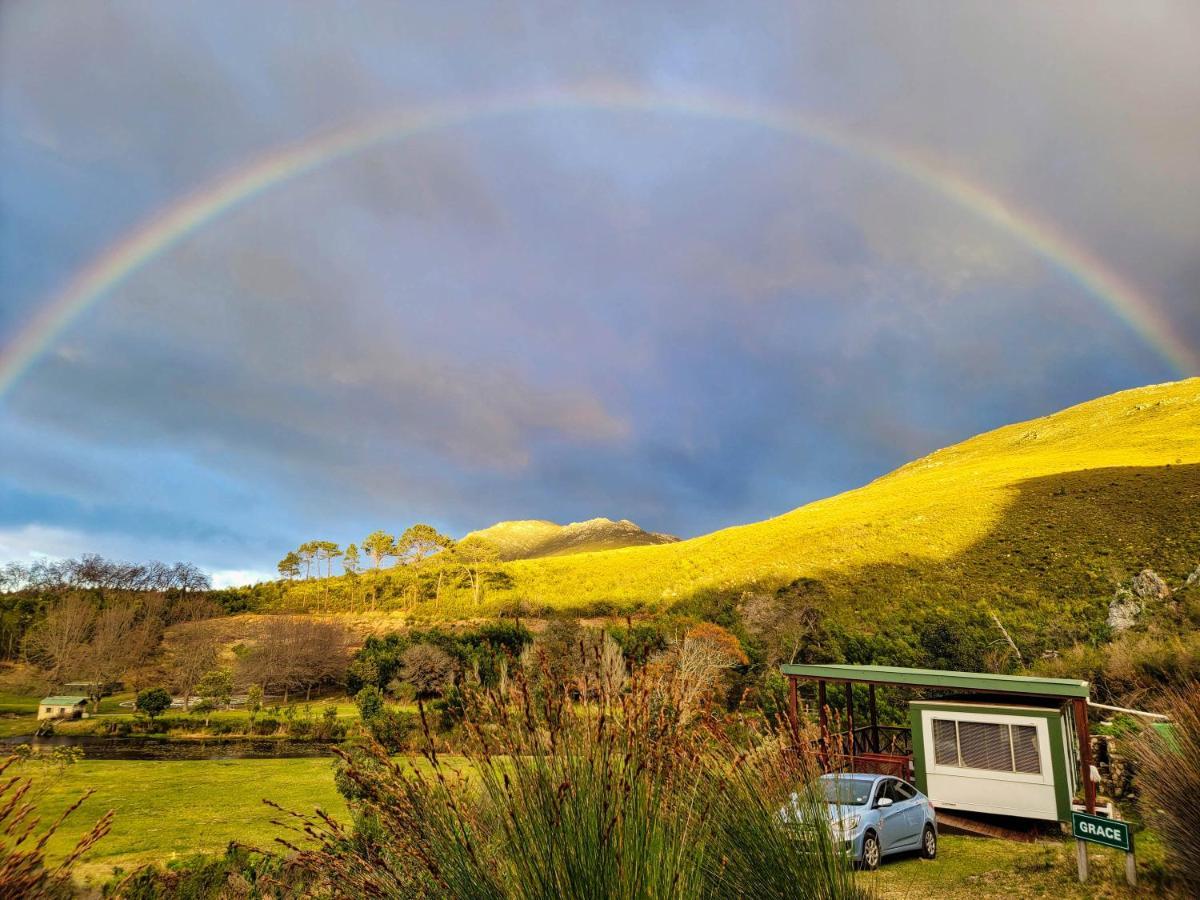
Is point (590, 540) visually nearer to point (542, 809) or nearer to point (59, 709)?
point (59, 709)

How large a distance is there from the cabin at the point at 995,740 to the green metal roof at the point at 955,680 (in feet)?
0.05

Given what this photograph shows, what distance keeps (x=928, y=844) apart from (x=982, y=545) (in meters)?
41.2

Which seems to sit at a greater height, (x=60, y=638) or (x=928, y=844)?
(x=60, y=638)

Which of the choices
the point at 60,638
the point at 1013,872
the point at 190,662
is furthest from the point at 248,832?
the point at 60,638

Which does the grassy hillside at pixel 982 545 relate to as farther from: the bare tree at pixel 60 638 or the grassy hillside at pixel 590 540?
the grassy hillside at pixel 590 540

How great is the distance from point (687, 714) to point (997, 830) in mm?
14511

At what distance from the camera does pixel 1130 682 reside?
19750 mm

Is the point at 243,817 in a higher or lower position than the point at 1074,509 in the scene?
lower

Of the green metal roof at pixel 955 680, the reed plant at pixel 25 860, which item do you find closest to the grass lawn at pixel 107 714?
the green metal roof at pixel 955 680

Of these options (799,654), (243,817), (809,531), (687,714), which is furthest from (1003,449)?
(687,714)

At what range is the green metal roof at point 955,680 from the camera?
12.7 metres

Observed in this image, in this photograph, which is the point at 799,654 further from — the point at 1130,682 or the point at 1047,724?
the point at 1047,724

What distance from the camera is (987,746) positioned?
46.3 ft

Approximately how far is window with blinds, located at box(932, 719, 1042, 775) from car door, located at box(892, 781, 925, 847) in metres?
3.33
